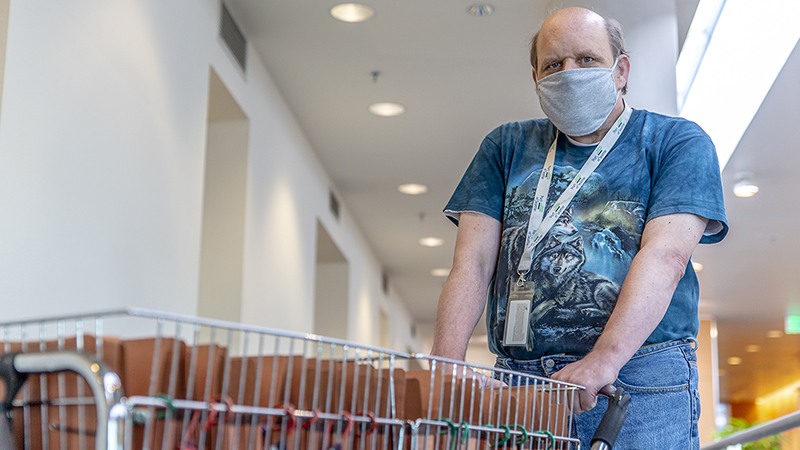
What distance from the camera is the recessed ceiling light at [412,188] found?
25.1 ft

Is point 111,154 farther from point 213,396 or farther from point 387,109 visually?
point 387,109

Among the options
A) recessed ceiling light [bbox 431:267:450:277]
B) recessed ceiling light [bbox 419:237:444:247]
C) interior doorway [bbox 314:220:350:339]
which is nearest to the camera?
interior doorway [bbox 314:220:350:339]

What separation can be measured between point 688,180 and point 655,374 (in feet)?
1.13

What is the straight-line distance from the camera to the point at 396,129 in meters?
6.36

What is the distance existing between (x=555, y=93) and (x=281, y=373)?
954mm

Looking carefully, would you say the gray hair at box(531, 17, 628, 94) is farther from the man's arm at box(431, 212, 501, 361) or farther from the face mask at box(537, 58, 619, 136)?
the man's arm at box(431, 212, 501, 361)

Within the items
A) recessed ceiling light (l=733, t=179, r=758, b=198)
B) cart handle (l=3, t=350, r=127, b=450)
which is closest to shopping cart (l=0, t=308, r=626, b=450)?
cart handle (l=3, t=350, r=127, b=450)

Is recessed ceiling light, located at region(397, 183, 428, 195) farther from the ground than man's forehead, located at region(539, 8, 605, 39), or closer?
farther from the ground

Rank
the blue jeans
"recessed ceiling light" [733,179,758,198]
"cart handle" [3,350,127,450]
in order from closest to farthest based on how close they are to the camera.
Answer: "cart handle" [3,350,127,450] → the blue jeans → "recessed ceiling light" [733,179,758,198]

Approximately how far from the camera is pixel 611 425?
49.5 inches

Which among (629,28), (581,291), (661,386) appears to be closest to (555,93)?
(581,291)

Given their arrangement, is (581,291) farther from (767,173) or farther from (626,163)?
(767,173)

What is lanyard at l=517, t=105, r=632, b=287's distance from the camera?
1.54 metres

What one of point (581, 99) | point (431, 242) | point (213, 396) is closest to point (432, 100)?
point (431, 242)
